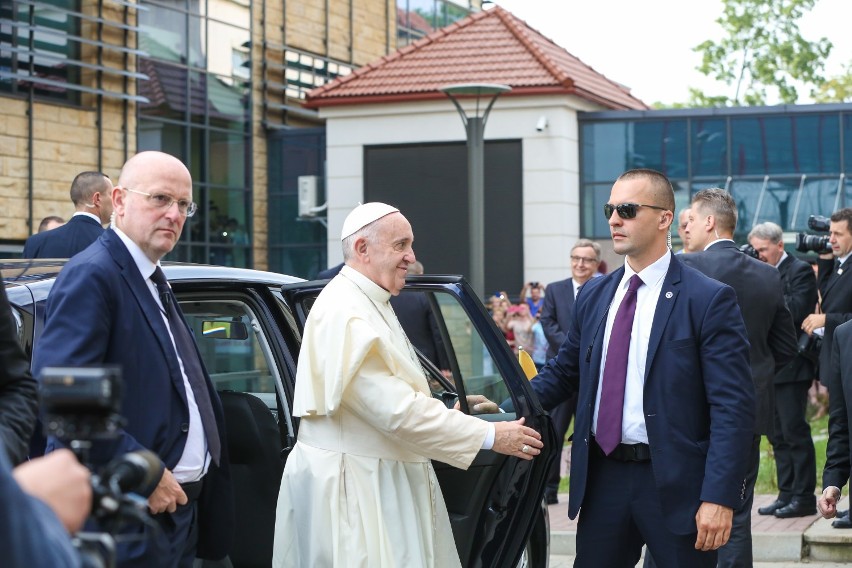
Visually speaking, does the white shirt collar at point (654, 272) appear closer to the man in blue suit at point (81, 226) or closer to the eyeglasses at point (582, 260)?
the man in blue suit at point (81, 226)

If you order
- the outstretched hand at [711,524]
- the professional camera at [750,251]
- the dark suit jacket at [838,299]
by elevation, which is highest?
the professional camera at [750,251]

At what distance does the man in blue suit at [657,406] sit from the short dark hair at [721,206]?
7.65 feet

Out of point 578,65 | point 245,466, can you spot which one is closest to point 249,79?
point 578,65

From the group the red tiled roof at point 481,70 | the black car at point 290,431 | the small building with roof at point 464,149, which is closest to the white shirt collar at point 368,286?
the black car at point 290,431

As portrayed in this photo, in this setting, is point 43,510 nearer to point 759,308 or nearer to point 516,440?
point 516,440

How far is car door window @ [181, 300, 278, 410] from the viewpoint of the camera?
197 inches

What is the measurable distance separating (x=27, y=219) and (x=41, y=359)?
60.7 ft

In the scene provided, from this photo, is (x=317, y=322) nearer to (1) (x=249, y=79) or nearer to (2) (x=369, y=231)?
(2) (x=369, y=231)

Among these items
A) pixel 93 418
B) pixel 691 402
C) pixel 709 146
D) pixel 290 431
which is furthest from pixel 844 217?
pixel 709 146

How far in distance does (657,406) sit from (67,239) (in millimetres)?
4163

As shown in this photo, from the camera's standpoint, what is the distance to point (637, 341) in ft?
14.7

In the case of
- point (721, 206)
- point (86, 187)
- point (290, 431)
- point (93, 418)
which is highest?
point (86, 187)

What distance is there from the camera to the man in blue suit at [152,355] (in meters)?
3.57

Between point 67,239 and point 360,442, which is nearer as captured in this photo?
point 360,442
